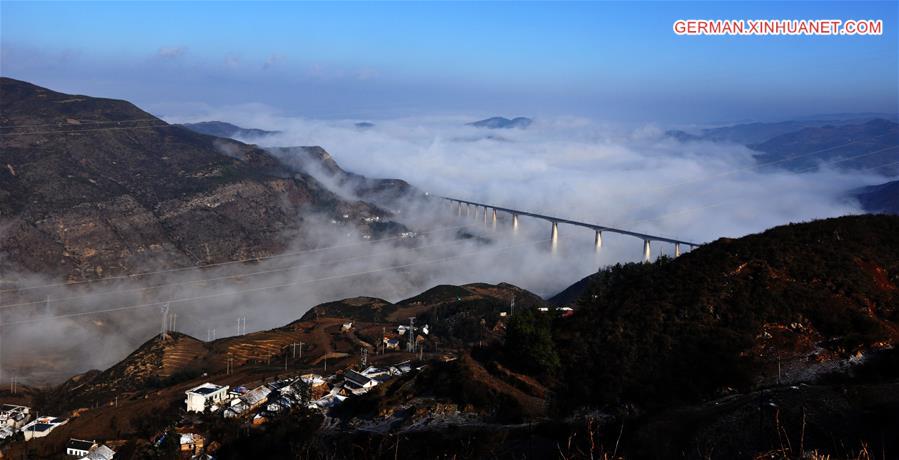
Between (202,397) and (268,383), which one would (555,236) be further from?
(202,397)

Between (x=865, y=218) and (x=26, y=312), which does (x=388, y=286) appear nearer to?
(x=26, y=312)

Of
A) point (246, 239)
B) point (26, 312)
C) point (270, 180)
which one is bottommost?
point (26, 312)

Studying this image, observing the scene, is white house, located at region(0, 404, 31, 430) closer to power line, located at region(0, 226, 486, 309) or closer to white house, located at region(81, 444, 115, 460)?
white house, located at region(81, 444, 115, 460)

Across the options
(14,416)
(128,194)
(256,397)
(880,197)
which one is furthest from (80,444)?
(880,197)

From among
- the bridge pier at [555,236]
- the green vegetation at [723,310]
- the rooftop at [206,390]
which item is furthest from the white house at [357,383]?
the bridge pier at [555,236]

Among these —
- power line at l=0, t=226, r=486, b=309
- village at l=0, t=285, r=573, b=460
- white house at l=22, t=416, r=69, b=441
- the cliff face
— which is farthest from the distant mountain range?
white house at l=22, t=416, r=69, b=441

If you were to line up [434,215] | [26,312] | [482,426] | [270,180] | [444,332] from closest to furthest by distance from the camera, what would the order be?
[482,426] < [444,332] < [26,312] < [270,180] < [434,215]

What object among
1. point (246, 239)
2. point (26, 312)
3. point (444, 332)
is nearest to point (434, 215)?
point (246, 239)
